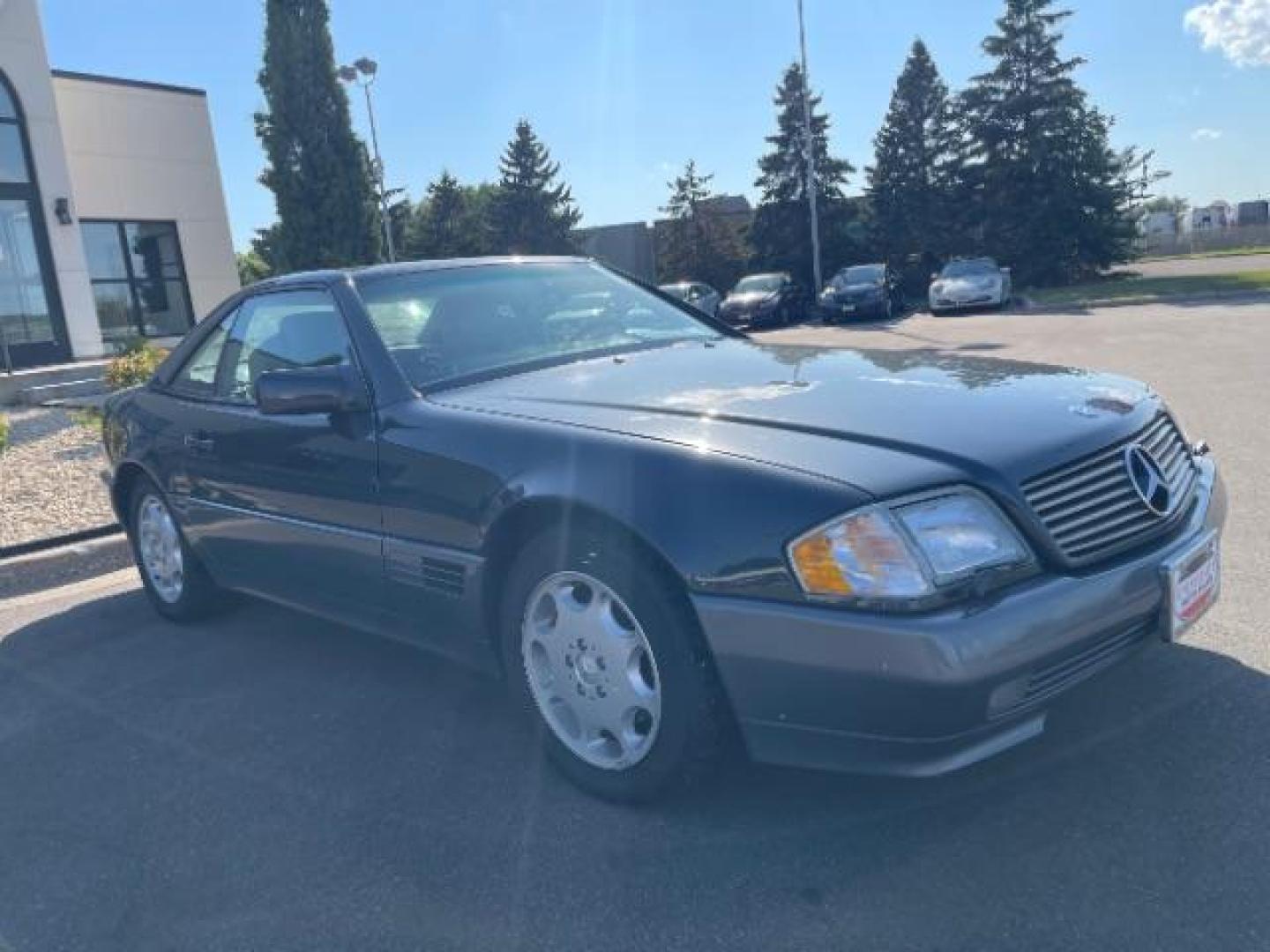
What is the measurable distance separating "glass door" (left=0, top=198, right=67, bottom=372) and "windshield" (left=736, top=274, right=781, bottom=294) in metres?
15.9

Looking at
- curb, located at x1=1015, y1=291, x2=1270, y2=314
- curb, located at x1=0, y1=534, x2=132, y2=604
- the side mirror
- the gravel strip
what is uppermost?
the side mirror

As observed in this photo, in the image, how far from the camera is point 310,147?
22.7m

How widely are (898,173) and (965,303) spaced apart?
14.7m

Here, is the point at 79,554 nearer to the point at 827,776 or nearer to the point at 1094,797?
the point at 827,776

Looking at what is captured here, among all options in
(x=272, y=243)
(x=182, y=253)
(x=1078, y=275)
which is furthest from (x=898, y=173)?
(x=182, y=253)

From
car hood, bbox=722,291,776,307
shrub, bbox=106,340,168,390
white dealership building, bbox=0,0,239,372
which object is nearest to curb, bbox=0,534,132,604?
shrub, bbox=106,340,168,390

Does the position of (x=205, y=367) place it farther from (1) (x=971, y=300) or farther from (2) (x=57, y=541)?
(1) (x=971, y=300)

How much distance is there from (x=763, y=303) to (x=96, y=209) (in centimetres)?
1458

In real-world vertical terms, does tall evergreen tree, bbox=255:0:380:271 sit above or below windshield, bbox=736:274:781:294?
above

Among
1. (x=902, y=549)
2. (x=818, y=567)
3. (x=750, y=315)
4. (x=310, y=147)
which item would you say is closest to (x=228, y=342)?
(x=818, y=567)

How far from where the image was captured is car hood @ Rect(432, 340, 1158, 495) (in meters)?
2.38

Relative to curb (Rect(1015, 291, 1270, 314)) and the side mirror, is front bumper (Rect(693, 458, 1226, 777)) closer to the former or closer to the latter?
the side mirror

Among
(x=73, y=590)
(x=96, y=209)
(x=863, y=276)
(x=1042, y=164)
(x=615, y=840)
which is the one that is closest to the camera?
(x=615, y=840)

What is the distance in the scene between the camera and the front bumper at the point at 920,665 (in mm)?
2141
